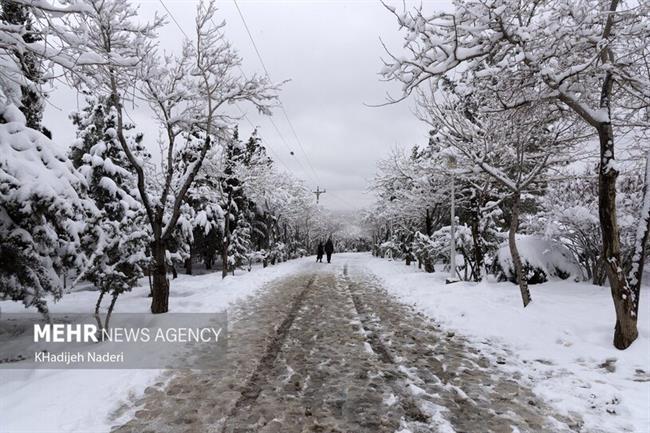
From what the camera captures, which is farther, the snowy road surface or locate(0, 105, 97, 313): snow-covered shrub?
locate(0, 105, 97, 313): snow-covered shrub

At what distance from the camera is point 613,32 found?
226 inches

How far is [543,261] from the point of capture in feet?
38.4

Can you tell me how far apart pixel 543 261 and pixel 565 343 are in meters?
6.14

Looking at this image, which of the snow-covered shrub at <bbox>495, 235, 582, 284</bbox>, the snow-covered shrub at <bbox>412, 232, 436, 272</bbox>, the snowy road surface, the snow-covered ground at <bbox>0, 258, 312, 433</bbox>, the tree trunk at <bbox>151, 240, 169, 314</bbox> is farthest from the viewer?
the snow-covered shrub at <bbox>412, 232, 436, 272</bbox>

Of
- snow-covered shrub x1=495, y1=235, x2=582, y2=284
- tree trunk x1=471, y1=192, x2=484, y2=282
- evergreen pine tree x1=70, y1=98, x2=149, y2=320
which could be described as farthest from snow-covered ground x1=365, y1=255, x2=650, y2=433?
evergreen pine tree x1=70, y1=98, x2=149, y2=320

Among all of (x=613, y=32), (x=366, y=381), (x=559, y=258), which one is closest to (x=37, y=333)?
(x=366, y=381)

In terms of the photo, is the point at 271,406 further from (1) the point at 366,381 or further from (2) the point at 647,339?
(2) the point at 647,339

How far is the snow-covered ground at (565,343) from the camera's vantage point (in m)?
4.22

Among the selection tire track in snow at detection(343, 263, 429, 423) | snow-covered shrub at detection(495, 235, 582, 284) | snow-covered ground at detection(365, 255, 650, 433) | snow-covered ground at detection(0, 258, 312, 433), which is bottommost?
snow-covered ground at detection(0, 258, 312, 433)

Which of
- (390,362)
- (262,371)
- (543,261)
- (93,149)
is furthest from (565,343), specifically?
(93,149)

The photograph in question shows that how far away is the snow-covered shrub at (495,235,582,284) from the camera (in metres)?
11.6

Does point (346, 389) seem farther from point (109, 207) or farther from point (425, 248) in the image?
point (425, 248)

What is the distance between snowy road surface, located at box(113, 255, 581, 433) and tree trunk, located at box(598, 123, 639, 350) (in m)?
1.94

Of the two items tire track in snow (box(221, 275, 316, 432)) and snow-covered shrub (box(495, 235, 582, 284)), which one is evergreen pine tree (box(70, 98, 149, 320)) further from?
snow-covered shrub (box(495, 235, 582, 284))
